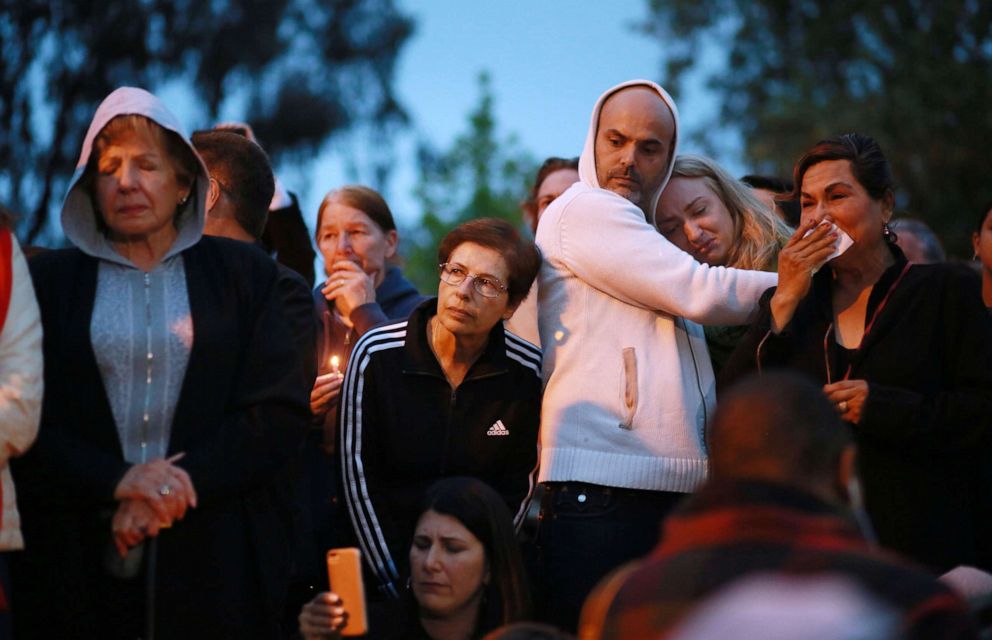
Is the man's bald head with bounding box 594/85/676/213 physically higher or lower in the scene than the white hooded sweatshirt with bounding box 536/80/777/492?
higher

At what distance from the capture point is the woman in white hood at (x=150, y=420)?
4.07 m

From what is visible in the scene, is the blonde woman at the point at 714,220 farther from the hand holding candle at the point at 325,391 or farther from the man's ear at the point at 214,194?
the man's ear at the point at 214,194

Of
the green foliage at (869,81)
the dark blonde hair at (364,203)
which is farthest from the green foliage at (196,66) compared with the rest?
the dark blonde hair at (364,203)

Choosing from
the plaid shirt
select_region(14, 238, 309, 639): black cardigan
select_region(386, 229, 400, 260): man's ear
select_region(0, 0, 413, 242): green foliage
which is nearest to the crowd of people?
select_region(14, 238, 309, 639): black cardigan

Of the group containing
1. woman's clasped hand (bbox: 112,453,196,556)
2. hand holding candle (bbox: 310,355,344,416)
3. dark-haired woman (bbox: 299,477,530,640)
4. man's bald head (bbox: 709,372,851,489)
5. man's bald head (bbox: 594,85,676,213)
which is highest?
man's bald head (bbox: 594,85,676,213)

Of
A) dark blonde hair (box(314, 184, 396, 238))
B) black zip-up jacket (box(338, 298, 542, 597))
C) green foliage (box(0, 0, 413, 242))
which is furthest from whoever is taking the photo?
green foliage (box(0, 0, 413, 242))

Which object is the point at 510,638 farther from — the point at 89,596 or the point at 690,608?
the point at 89,596

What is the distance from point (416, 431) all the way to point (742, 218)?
5.24 ft

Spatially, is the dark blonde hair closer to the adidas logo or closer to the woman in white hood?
the adidas logo

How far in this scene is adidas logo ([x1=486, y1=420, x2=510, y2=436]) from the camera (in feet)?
16.5

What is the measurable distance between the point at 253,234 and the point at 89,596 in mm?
1635

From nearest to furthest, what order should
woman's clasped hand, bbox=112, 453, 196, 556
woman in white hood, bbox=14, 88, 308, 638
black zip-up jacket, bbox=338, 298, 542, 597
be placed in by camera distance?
woman's clasped hand, bbox=112, 453, 196, 556, woman in white hood, bbox=14, 88, 308, 638, black zip-up jacket, bbox=338, 298, 542, 597

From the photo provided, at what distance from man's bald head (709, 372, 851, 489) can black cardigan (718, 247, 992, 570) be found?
1492mm

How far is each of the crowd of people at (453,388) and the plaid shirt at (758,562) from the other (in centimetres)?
40
